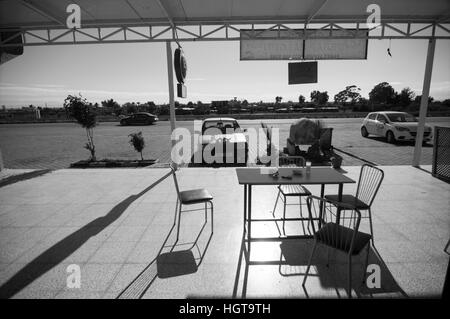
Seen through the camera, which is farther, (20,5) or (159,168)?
(159,168)

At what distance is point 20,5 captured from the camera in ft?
19.2

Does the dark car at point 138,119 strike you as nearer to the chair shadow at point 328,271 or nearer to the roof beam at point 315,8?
the roof beam at point 315,8

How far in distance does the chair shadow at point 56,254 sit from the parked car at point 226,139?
13.1ft

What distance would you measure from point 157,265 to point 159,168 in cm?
530

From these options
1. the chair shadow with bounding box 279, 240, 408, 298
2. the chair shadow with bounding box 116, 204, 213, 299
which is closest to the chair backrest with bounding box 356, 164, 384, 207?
the chair shadow with bounding box 279, 240, 408, 298

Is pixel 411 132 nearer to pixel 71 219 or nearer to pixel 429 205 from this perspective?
pixel 429 205

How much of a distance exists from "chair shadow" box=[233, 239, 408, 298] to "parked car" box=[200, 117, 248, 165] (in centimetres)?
479

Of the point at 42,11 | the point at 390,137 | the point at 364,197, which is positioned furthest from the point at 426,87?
the point at 42,11

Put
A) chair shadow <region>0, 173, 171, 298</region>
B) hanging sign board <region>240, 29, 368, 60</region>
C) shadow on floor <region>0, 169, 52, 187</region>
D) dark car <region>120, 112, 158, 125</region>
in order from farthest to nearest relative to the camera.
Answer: dark car <region>120, 112, 158, 125</region> → hanging sign board <region>240, 29, 368, 60</region> → shadow on floor <region>0, 169, 52, 187</region> → chair shadow <region>0, 173, 171, 298</region>

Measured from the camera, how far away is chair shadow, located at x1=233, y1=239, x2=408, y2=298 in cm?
277

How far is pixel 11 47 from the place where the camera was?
23.9 feet

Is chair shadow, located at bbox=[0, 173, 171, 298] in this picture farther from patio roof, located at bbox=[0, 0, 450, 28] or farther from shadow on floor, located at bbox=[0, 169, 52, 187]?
patio roof, located at bbox=[0, 0, 450, 28]

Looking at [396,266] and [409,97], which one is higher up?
[409,97]
